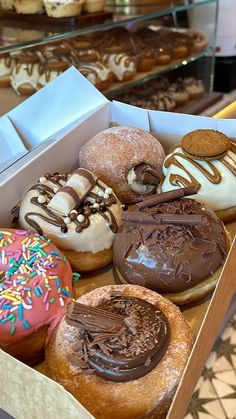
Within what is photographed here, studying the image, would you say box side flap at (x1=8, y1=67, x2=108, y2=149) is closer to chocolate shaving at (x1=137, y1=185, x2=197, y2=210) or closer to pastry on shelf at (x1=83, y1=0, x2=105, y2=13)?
chocolate shaving at (x1=137, y1=185, x2=197, y2=210)

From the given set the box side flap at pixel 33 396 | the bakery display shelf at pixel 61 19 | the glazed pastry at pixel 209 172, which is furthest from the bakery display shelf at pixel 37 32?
the box side flap at pixel 33 396

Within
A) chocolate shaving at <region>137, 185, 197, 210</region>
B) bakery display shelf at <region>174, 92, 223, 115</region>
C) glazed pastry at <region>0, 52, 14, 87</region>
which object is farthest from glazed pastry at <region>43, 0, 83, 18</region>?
chocolate shaving at <region>137, 185, 197, 210</region>

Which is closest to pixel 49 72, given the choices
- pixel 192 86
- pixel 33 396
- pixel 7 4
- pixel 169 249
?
pixel 7 4

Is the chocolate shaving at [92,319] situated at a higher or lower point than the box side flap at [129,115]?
lower

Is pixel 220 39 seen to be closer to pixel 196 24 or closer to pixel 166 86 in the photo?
pixel 196 24

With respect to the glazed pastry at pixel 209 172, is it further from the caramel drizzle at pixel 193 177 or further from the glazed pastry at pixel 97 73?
the glazed pastry at pixel 97 73

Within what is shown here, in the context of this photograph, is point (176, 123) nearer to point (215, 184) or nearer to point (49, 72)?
point (215, 184)

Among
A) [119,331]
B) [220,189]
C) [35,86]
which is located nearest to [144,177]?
[220,189]
